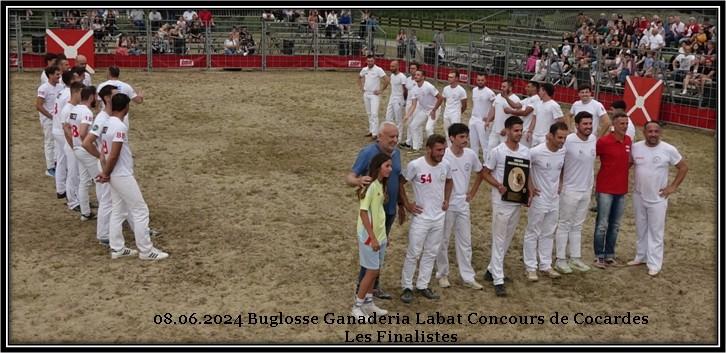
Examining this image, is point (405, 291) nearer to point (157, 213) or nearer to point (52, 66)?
point (157, 213)

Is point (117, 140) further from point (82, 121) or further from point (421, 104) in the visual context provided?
point (421, 104)

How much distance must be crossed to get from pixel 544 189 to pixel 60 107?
23.5 feet

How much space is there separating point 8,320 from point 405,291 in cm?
416

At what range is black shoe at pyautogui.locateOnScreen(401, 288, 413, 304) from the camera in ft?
26.2

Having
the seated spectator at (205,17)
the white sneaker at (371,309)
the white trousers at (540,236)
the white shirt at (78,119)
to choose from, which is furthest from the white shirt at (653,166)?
the seated spectator at (205,17)

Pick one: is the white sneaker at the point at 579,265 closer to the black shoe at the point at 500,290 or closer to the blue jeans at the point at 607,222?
the blue jeans at the point at 607,222

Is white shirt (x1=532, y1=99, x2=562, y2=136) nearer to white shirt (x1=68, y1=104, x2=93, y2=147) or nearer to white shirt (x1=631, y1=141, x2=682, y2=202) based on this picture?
white shirt (x1=631, y1=141, x2=682, y2=202)

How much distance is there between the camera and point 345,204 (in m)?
11.7

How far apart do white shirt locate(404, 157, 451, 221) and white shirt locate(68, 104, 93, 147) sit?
14.5 ft

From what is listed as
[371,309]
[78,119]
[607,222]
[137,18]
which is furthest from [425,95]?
[137,18]

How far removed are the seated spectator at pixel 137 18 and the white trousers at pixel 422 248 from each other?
22.9 meters

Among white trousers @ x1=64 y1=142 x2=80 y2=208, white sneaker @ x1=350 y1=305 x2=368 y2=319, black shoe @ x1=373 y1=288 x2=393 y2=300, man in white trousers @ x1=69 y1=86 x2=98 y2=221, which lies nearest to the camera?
white sneaker @ x1=350 y1=305 x2=368 y2=319

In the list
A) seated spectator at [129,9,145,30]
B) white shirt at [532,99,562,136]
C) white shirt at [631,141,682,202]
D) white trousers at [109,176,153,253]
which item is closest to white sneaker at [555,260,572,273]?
white shirt at [631,141,682,202]

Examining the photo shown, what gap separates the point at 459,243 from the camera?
8367 millimetres
